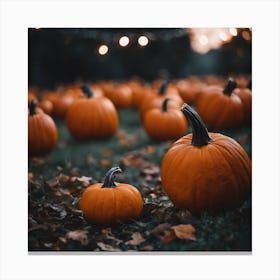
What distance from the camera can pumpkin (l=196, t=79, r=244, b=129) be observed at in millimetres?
4207

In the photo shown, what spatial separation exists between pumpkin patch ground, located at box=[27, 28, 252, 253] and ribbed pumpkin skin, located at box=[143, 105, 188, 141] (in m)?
0.01

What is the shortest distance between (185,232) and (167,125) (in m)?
2.12

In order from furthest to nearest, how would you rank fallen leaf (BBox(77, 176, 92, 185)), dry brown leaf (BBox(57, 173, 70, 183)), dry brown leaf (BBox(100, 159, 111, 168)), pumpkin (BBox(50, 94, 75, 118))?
pumpkin (BBox(50, 94, 75, 118)) → dry brown leaf (BBox(100, 159, 111, 168)) → dry brown leaf (BBox(57, 173, 70, 183)) → fallen leaf (BBox(77, 176, 92, 185))

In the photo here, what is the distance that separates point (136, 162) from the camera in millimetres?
4117

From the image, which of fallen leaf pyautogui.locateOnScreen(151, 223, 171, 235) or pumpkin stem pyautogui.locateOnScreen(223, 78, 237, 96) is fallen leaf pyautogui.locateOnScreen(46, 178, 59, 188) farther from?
pumpkin stem pyautogui.locateOnScreen(223, 78, 237, 96)

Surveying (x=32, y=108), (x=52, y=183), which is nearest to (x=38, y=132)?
(x=32, y=108)

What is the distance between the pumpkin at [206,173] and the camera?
2.70 m

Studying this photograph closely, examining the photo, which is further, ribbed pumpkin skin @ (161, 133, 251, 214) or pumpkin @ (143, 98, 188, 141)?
pumpkin @ (143, 98, 188, 141)

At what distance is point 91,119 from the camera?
4.82 m

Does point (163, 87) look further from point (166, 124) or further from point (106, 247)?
point (106, 247)

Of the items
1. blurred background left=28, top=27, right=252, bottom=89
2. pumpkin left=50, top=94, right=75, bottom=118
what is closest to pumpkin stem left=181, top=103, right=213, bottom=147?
pumpkin left=50, top=94, right=75, bottom=118
